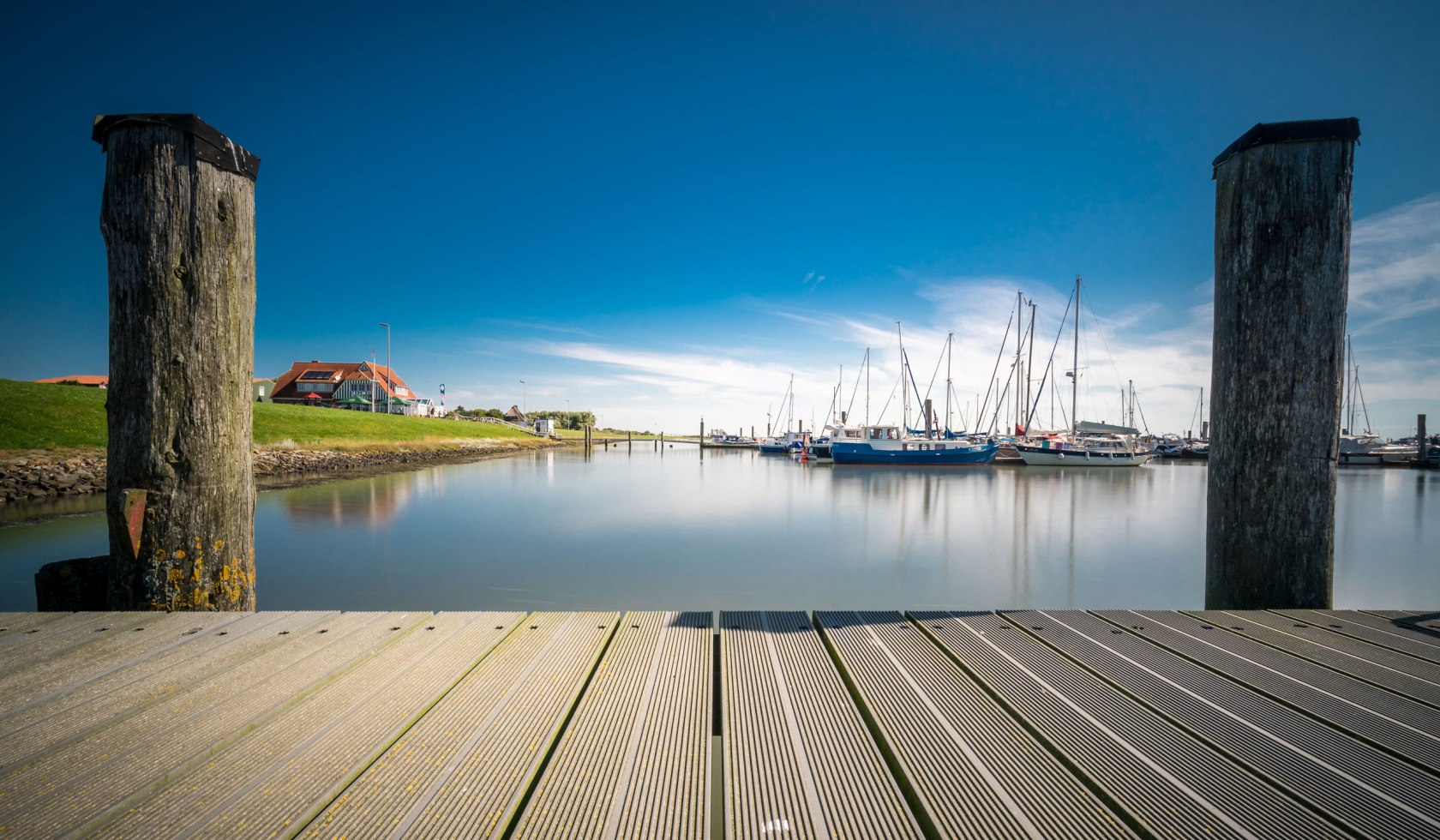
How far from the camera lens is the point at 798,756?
1602 millimetres

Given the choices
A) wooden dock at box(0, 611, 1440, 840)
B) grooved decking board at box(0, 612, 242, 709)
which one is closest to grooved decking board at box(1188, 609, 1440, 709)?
wooden dock at box(0, 611, 1440, 840)

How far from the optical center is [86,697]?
1.90m

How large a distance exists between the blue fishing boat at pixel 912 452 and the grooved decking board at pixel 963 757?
40.3 meters

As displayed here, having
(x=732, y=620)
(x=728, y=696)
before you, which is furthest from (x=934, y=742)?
(x=732, y=620)

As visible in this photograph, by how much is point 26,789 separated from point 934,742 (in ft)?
7.84

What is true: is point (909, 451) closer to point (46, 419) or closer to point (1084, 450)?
point (1084, 450)

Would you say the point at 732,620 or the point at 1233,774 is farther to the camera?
the point at 732,620

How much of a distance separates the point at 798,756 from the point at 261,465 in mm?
26963

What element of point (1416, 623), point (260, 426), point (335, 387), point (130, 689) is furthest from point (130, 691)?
point (335, 387)

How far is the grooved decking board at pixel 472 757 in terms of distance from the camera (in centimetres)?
131

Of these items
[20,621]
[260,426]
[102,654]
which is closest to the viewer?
[102,654]

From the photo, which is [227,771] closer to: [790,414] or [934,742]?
[934,742]

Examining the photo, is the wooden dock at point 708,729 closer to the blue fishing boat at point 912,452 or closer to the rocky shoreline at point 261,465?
the rocky shoreline at point 261,465

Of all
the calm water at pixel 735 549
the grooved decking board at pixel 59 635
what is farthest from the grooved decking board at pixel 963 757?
the calm water at pixel 735 549
